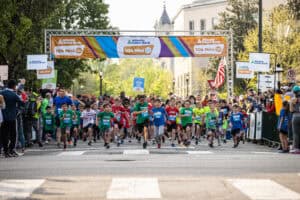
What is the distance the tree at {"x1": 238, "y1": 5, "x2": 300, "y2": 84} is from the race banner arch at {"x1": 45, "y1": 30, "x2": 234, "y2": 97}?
23864 millimetres

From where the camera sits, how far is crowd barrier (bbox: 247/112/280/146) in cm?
2852

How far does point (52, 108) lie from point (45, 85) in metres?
8.61

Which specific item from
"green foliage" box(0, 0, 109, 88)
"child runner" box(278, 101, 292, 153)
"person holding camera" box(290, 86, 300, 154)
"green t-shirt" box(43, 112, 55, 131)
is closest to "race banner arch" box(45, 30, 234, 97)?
"green foliage" box(0, 0, 109, 88)

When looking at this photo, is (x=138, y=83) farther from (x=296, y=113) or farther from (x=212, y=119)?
(x=296, y=113)

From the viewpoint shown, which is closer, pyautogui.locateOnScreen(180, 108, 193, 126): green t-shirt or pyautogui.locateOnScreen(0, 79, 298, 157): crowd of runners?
pyautogui.locateOnScreen(0, 79, 298, 157): crowd of runners

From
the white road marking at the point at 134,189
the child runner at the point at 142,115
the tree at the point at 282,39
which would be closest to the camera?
the white road marking at the point at 134,189

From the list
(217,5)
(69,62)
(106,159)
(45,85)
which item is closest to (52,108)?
(45,85)

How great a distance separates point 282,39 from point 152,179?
54859mm

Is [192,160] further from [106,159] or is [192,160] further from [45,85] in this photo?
[45,85]

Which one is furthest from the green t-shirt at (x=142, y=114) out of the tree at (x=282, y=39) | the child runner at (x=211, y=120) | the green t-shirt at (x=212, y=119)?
the tree at (x=282, y=39)

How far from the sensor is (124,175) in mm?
14625

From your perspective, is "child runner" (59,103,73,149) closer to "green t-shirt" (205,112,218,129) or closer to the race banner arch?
"green t-shirt" (205,112,218,129)

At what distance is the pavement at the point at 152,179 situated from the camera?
11.6 m

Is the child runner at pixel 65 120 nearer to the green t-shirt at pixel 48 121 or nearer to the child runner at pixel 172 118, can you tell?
the green t-shirt at pixel 48 121
